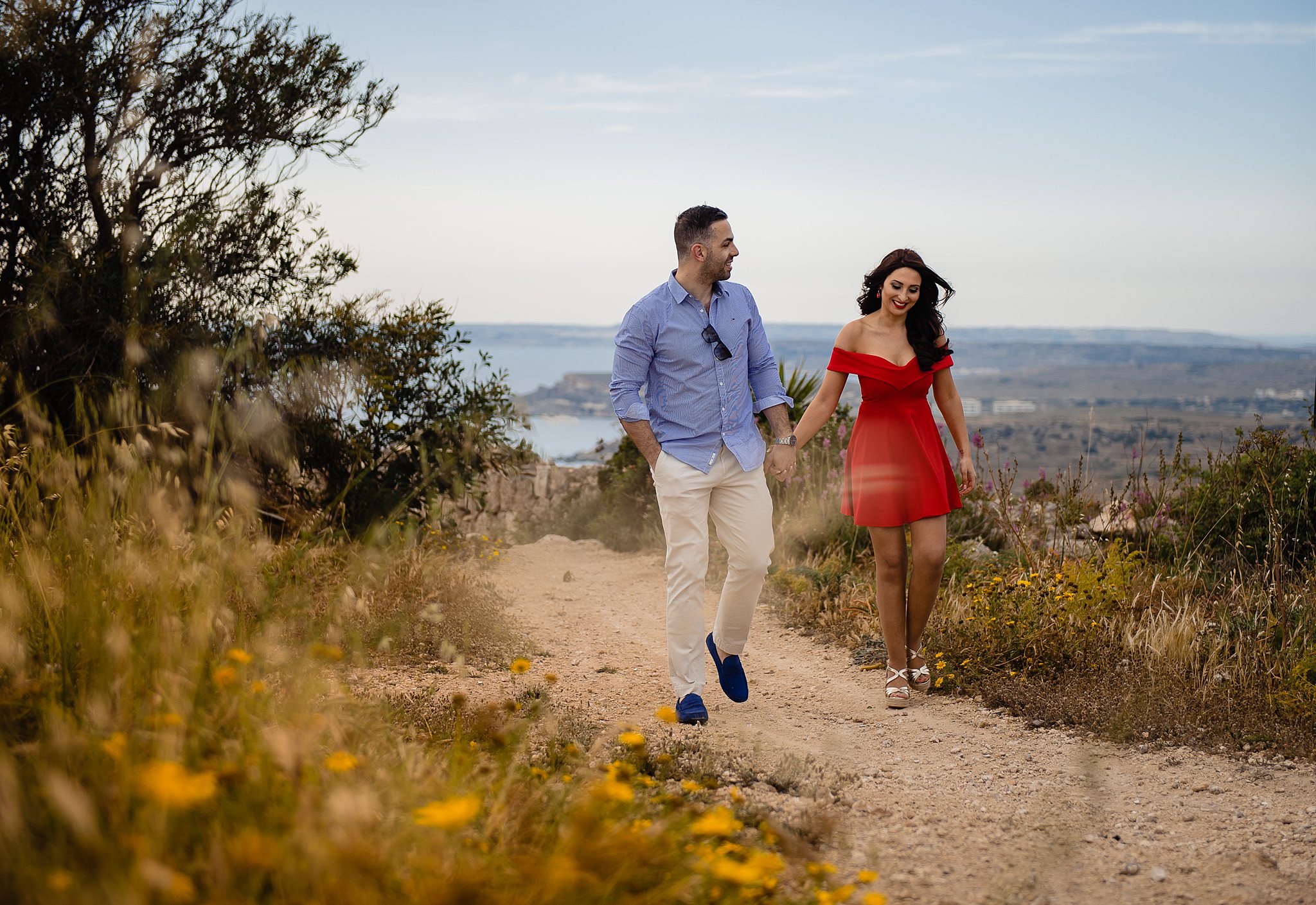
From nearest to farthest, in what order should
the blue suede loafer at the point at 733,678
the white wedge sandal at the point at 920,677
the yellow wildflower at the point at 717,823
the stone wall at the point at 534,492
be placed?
the yellow wildflower at the point at 717,823, the blue suede loafer at the point at 733,678, the white wedge sandal at the point at 920,677, the stone wall at the point at 534,492

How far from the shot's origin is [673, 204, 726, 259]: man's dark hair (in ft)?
13.4

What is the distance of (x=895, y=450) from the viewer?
14.6 feet

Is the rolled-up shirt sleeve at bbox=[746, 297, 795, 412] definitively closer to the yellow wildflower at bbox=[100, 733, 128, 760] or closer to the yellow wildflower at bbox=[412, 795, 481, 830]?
the yellow wildflower at bbox=[412, 795, 481, 830]

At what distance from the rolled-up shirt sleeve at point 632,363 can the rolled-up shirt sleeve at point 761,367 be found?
0.50 m

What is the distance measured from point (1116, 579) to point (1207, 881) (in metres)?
2.44

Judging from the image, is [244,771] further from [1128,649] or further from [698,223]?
[1128,649]

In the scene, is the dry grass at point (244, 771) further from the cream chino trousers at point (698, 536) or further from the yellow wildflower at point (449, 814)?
the cream chino trousers at point (698, 536)

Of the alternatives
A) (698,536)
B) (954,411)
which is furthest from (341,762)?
(954,411)

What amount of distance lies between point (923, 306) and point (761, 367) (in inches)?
33.1

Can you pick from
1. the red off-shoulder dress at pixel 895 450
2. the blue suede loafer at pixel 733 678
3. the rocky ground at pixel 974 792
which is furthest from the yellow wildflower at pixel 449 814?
the red off-shoulder dress at pixel 895 450

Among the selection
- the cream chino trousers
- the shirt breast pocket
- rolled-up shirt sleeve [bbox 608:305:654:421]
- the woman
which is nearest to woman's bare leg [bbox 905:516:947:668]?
the woman

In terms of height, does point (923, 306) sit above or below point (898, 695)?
above

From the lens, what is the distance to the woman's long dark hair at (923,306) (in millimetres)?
4445

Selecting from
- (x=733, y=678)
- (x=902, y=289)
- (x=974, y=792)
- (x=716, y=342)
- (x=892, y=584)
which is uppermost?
(x=902, y=289)
